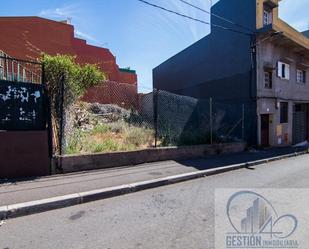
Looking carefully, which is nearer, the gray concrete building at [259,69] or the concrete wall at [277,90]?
the gray concrete building at [259,69]

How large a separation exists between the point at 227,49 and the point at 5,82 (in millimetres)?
13819

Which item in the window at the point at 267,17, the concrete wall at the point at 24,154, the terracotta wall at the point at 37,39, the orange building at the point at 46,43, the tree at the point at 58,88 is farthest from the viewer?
the terracotta wall at the point at 37,39

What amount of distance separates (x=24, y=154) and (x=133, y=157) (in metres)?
3.33

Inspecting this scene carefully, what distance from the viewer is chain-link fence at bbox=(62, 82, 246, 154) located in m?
9.55

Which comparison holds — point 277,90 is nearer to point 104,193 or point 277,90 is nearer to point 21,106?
point 104,193

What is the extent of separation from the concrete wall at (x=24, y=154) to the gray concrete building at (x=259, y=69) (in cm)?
1155

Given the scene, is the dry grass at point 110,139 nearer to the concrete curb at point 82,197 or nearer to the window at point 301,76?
the concrete curb at point 82,197

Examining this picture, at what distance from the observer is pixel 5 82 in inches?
283

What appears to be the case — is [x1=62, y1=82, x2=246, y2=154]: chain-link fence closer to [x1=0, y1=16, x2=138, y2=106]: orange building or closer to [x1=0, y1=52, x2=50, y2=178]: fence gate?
[x1=0, y1=52, x2=50, y2=178]: fence gate

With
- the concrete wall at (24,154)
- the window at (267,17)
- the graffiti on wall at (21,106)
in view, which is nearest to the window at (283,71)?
the window at (267,17)

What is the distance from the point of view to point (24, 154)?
735cm

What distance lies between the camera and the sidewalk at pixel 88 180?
595 centimetres

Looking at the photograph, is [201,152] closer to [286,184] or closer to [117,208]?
[286,184]

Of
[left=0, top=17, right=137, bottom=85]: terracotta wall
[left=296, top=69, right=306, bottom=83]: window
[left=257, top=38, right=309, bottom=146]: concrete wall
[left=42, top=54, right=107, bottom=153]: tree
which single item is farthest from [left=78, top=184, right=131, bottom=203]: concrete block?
[left=296, top=69, right=306, bottom=83]: window
